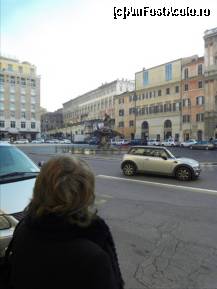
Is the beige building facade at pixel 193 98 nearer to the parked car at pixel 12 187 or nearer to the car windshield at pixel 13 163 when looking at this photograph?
the car windshield at pixel 13 163

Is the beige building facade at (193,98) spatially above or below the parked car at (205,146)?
above

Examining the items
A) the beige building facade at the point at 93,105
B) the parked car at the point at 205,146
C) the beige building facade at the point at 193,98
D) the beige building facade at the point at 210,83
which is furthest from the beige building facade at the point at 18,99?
the parked car at the point at 205,146

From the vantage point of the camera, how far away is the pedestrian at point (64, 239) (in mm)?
1629

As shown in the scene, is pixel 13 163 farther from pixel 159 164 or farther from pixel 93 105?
pixel 93 105

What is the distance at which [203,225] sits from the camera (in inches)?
257

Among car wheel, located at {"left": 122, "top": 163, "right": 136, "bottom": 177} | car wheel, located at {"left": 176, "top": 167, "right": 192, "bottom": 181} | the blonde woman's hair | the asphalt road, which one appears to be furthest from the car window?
the blonde woman's hair

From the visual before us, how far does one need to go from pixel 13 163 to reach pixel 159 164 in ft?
31.2

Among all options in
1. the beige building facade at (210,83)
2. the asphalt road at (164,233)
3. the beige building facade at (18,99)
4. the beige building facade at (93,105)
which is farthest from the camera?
the beige building facade at (93,105)

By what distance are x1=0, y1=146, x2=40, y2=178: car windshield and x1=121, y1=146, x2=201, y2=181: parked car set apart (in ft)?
29.8

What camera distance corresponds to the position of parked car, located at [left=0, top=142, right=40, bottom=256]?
378cm

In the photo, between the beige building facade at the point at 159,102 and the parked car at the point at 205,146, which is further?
the beige building facade at the point at 159,102

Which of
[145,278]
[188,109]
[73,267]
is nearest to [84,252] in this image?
[73,267]

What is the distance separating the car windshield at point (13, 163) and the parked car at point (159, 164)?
29.8 ft

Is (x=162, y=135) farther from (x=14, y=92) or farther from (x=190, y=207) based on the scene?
(x=190, y=207)
